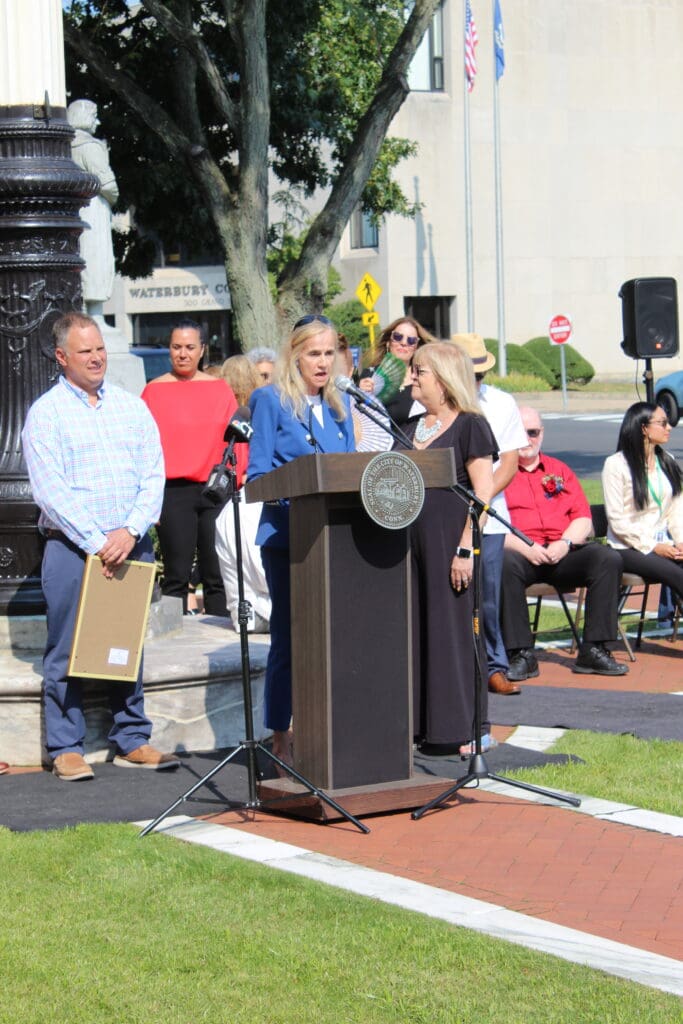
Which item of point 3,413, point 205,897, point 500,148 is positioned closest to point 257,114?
point 3,413

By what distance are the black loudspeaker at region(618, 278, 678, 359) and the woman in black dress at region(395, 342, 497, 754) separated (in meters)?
7.22

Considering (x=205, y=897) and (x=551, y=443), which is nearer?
(x=205, y=897)

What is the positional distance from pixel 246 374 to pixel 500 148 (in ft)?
131

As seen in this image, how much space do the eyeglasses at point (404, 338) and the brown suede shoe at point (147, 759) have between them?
3335 mm

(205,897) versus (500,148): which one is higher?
(500,148)

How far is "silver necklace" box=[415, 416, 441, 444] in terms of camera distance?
25.2ft

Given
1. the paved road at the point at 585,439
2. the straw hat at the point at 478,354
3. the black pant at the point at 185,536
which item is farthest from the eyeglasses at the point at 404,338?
the paved road at the point at 585,439

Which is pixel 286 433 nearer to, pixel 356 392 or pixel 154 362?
pixel 356 392

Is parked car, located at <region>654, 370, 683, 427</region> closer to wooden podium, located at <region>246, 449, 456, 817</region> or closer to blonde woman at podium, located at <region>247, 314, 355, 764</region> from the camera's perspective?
blonde woman at podium, located at <region>247, 314, 355, 764</region>

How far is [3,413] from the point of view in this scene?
25.8 feet

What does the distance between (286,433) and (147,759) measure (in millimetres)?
1659

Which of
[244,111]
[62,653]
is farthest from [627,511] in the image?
[244,111]

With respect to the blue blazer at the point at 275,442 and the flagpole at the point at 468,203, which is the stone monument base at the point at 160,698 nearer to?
the blue blazer at the point at 275,442

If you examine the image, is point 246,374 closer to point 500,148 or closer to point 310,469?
point 310,469
